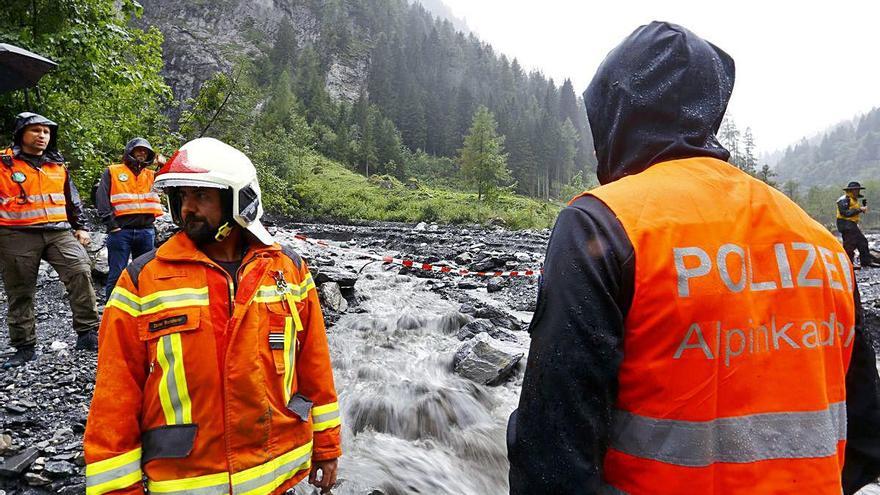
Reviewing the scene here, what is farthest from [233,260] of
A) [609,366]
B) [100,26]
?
[100,26]

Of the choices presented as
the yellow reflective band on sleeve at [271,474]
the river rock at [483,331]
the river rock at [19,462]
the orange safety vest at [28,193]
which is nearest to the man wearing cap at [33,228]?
the orange safety vest at [28,193]

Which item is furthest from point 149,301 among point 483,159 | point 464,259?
point 483,159

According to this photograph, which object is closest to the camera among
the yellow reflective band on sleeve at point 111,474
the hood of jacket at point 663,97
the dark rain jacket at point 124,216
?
the hood of jacket at point 663,97

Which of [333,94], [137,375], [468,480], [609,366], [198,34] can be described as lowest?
[468,480]

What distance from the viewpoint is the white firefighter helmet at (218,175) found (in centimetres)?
205

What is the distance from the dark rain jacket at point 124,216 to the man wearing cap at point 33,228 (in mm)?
751

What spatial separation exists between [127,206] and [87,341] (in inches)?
73.0

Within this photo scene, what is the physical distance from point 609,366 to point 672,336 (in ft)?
0.56

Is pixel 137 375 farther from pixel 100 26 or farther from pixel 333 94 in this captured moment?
pixel 333 94

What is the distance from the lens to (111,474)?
5.86 feet

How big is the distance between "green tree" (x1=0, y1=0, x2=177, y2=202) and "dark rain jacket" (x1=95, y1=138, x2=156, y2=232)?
3523 millimetres

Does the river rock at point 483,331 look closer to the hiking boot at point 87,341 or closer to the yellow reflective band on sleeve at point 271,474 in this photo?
the hiking boot at point 87,341

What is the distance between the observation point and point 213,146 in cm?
217

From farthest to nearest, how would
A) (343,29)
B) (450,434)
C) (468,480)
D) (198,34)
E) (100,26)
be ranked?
1. (343,29)
2. (198,34)
3. (100,26)
4. (450,434)
5. (468,480)
